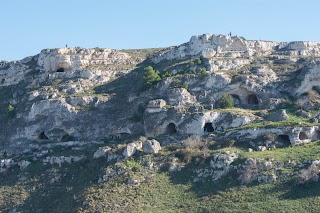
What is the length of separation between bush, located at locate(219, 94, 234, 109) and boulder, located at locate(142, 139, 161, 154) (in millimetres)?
9529

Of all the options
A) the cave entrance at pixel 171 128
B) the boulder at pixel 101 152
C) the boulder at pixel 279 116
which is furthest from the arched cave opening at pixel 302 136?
the boulder at pixel 101 152

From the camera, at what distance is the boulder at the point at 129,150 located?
187ft

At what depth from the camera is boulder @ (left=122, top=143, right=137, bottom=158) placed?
57000 millimetres

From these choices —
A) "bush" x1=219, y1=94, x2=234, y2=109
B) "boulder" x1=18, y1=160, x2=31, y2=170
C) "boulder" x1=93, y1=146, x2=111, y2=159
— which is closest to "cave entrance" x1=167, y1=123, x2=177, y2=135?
"bush" x1=219, y1=94, x2=234, y2=109

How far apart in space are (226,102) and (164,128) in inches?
270

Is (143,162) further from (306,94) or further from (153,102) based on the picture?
(306,94)

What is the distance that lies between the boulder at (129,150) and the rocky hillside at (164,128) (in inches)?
5.0

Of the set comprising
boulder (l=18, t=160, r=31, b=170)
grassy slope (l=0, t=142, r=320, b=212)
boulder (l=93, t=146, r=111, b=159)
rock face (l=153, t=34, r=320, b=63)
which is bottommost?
grassy slope (l=0, t=142, r=320, b=212)

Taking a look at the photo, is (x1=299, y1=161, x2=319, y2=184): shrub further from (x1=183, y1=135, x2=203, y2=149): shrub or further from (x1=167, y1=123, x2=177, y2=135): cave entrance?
(x1=167, y1=123, x2=177, y2=135): cave entrance

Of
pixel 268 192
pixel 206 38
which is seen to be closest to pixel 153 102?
pixel 206 38

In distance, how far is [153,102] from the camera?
6412 centimetres

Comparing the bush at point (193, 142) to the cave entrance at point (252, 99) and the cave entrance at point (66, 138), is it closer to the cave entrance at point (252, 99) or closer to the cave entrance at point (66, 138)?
the cave entrance at point (252, 99)

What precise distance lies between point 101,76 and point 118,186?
24374 millimetres

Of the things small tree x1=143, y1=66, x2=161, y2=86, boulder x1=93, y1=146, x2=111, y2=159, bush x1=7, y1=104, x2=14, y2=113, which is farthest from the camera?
bush x1=7, y1=104, x2=14, y2=113
